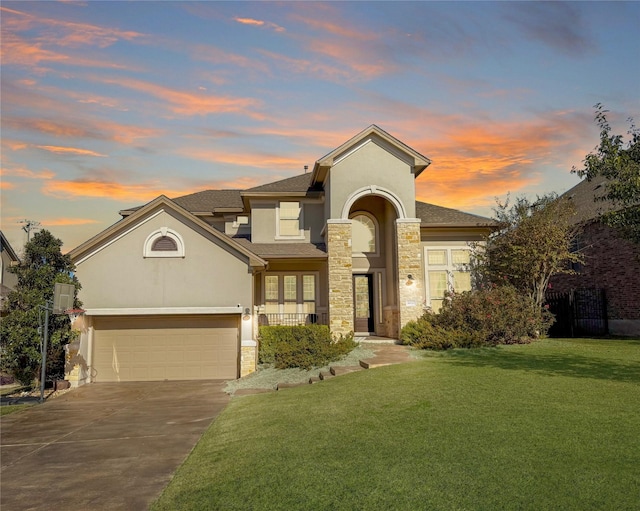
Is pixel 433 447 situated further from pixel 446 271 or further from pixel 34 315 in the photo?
pixel 446 271

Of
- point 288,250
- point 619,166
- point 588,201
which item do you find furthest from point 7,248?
point 588,201

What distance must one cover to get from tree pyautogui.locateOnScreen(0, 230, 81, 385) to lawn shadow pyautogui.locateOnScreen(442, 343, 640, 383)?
1291cm

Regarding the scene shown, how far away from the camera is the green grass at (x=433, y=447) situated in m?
5.63

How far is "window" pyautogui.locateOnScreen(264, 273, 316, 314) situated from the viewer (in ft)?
74.6

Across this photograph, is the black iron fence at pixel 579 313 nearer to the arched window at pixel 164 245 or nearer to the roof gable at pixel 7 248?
the arched window at pixel 164 245

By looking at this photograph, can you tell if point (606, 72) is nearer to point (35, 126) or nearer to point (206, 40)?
point (206, 40)

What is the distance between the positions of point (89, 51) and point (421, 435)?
14259 millimetres

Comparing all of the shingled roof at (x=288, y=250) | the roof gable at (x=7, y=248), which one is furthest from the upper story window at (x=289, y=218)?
the roof gable at (x=7, y=248)

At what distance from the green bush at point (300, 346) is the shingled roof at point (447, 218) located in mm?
6892

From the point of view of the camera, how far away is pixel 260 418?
1055 centimetres

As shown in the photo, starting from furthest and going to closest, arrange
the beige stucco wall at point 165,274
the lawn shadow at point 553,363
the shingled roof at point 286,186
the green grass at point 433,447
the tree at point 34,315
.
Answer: the shingled roof at point 286,186
the beige stucco wall at point 165,274
the tree at point 34,315
the lawn shadow at point 553,363
the green grass at point 433,447

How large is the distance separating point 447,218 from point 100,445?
17.4 metres

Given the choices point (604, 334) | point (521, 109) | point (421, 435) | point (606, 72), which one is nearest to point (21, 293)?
point (421, 435)

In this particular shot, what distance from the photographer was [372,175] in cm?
2142
